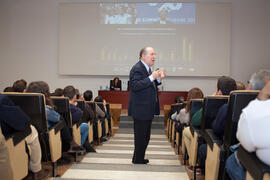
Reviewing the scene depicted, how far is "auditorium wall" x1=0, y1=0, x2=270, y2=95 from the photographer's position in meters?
9.54

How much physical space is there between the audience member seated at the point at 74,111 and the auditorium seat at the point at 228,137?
69.7 inches

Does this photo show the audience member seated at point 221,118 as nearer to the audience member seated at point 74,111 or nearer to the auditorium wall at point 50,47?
the audience member seated at point 74,111

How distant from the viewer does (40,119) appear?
2518mm

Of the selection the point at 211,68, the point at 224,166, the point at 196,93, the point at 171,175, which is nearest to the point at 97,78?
the point at 211,68

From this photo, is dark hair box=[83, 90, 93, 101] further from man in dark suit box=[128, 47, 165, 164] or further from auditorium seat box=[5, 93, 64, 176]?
auditorium seat box=[5, 93, 64, 176]

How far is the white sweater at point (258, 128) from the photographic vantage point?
1.36 meters

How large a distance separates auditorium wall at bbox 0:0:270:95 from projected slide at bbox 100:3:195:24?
5.02 ft

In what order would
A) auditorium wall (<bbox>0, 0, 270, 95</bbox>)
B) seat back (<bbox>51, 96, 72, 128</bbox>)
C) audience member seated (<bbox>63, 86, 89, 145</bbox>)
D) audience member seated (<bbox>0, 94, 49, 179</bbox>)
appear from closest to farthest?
audience member seated (<bbox>0, 94, 49, 179</bbox>), seat back (<bbox>51, 96, 72, 128</bbox>), audience member seated (<bbox>63, 86, 89, 145</bbox>), auditorium wall (<bbox>0, 0, 270, 95</bbox>)

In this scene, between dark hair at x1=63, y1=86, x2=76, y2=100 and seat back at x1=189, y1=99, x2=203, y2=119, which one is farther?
dark hair at x1=63, y1=86, x2=76, y2=100

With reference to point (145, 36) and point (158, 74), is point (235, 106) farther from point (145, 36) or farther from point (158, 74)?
point (145, 36)

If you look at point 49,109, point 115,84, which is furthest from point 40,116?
point 115,84

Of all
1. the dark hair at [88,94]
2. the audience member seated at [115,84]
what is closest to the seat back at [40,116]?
the dark hair at [88,94]

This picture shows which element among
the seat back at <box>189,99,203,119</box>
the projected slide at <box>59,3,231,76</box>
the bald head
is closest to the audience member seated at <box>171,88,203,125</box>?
the seat back at <box>189,99,203,119</box>

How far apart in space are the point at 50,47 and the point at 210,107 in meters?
8.36
